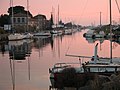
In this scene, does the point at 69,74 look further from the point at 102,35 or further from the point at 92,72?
the point at 102,35

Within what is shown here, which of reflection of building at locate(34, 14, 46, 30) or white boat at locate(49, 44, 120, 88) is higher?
reflection of building at locate(34, 14, 46, 30)

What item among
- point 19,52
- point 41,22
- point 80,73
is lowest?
point 19,52

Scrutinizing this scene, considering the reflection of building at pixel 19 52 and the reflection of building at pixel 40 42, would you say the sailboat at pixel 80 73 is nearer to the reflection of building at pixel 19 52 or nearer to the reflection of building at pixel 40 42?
the reflection of building at pixel 19 52

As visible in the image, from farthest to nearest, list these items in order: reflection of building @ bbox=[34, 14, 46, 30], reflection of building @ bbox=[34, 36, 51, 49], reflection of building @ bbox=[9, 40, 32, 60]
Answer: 1. reflection of building @ bbox=[34, 14, 46, 30]
2. reflection of building @ bbox=[34, 36, 51, 49]
3. reflection of building @ bbox=[9, 40, 32, 60]

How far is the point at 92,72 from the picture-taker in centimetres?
1661

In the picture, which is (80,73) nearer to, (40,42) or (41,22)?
(40,42)

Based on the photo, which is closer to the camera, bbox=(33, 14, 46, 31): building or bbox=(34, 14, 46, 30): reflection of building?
bbox=(33, 14, 46, 31): building

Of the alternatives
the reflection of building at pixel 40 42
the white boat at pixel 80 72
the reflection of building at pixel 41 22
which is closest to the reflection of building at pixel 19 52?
the reflection of building at pixel 40 42

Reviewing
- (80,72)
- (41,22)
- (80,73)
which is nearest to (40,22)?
(41,22)

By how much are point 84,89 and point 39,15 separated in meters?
137

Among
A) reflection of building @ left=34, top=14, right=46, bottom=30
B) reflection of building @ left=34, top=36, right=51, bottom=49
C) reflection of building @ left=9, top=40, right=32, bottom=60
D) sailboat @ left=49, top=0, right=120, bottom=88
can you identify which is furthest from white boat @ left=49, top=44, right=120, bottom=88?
reflection of building @ left=34, top=14, right=46, bottom=30

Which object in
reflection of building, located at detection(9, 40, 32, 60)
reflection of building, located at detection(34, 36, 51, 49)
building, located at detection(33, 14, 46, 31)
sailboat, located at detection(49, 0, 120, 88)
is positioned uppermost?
building, located at detection(33, 14, 46, 31)

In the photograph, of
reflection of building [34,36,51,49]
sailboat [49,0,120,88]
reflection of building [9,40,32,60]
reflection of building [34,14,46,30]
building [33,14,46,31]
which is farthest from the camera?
reflection of building [34,14,46,30]

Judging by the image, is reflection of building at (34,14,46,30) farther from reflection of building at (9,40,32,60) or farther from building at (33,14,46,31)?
reflection of building at (9,40,32,60)
